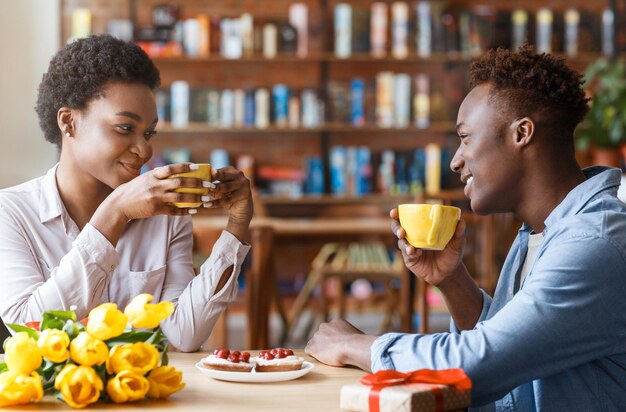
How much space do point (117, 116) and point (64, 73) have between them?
0.16 metres

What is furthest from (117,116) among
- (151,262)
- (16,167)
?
(16,167)

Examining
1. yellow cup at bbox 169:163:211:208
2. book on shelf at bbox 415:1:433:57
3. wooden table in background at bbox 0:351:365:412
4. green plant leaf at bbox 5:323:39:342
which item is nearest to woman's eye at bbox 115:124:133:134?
yellow cup at bbox 169:163:211:208

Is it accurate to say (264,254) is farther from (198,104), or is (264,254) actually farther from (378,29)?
(378,29)

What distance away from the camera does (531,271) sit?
1.37 m

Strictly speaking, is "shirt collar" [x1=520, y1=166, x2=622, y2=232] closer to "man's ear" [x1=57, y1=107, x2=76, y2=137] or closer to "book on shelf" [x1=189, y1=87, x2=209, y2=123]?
"man's ear" [x1=57, y1=107, x2=76, y2=137]

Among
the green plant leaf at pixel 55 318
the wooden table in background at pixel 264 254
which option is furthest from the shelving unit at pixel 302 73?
the green plant leaf at pixel 55 318

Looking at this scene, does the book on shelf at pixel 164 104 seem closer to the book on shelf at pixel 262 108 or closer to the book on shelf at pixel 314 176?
the book on shelf at pixel 262 108

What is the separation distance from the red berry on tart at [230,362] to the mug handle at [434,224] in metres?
0.34

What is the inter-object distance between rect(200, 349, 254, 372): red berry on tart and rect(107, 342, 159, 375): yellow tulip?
0.71 feet

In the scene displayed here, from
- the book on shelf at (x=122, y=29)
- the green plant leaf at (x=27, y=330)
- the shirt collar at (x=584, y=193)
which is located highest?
the book on shelf at (x=122, y=29)

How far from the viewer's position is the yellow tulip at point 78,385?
108 cm

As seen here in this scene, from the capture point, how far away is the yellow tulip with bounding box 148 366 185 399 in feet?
3.74

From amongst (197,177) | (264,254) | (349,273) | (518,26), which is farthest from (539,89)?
(518,26)

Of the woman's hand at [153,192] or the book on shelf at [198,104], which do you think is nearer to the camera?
the woman's hand at [153,192]
